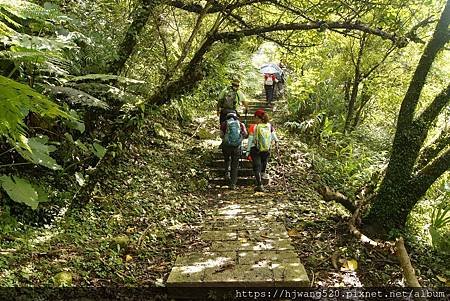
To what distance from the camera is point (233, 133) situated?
27.0 feet

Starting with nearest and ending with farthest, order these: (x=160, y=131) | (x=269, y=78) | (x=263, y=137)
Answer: (x=263, y=137)
(x=160, y=131)
(x=269, y=78)

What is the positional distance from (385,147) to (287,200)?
23.4 ft

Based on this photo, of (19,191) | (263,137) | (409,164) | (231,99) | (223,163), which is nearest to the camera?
(19,191)

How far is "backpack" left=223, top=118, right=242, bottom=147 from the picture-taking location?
816cm

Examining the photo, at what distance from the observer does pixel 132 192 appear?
6660mm

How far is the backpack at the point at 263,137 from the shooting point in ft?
26.8

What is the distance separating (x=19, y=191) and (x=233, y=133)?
4915 millimetres

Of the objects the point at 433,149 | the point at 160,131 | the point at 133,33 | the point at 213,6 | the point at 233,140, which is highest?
the point at 213,6

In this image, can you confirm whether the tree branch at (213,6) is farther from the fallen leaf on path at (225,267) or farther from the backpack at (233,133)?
the fallen leaf on path at (225,267)

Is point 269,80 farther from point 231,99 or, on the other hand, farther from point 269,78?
point 231,99

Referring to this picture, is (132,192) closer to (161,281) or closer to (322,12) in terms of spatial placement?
(161,281)

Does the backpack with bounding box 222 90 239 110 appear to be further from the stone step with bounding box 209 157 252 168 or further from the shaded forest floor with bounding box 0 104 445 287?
the shaded forest floor with bounding box 0 104 445 287

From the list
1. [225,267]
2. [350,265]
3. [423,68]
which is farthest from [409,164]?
[225,267]

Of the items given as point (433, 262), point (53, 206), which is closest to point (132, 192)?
point (53, 206)
